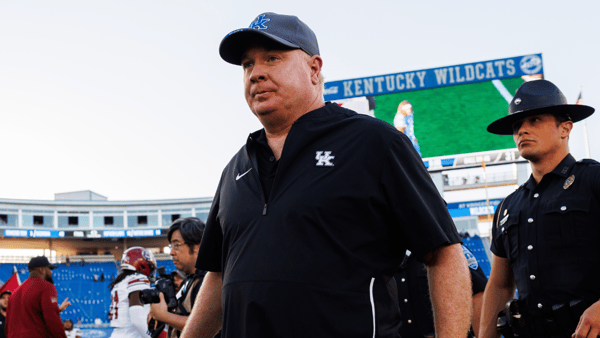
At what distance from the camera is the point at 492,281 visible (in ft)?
12.6

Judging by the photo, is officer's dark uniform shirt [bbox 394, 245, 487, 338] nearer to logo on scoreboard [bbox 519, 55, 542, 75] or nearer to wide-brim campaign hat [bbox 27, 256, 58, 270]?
wide-brim campaign hat [bbox 27, 256, 58, 270]

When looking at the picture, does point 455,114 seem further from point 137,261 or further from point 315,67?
point 315,67

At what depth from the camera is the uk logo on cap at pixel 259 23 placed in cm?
201

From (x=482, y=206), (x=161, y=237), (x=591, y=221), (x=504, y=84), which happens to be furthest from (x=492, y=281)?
(x=161, y=237)

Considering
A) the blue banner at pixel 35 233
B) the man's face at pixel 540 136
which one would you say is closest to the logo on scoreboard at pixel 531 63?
the man's face at pixel 540 136

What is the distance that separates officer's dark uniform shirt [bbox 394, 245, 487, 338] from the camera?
4.58 meters

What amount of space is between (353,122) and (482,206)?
42302 mm

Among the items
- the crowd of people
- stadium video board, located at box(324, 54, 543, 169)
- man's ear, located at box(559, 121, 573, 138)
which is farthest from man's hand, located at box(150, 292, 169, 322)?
stadium video board, located at box(324, 54, 543, 169)

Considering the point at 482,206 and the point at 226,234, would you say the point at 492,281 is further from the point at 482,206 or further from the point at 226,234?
the point at 482,206

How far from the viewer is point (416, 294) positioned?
4.65 meters

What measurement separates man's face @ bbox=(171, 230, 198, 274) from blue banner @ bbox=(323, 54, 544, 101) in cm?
2128

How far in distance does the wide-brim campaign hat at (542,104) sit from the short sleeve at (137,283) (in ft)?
14.0

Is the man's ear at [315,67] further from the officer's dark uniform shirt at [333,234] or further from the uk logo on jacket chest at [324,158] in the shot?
the uk logo on jacket chest at [324,158]

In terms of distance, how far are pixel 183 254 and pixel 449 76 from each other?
74.4ft
